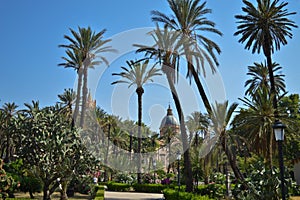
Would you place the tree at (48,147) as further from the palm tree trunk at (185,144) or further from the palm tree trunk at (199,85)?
the palm tree trunk at (199,85)

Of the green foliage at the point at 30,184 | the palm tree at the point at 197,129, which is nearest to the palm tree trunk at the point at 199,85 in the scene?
the palm tree at the point at 197,129

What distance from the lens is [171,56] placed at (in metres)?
24.0

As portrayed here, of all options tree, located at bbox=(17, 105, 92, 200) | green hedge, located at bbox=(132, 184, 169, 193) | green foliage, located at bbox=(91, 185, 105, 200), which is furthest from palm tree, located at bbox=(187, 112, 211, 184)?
tree, located at bbox=(17, 105, 92, 200)

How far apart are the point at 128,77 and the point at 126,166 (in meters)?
15.0

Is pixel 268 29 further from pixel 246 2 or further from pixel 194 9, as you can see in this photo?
pixel 194 9

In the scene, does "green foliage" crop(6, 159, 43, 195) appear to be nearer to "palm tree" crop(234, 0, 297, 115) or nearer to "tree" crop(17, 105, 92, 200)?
"tree" crop(17, 105, 92, 200)

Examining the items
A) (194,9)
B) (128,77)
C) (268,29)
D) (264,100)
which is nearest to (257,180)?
(264,100)

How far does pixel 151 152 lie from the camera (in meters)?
65.6

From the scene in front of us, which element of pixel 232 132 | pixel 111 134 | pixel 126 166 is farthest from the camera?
pixel 111 134

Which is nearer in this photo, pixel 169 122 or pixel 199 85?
pixel 199 85

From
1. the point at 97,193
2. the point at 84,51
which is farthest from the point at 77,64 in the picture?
the point at 97,193

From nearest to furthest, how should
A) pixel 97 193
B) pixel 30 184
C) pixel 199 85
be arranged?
pixel 97 193
pixel 30 184
pixel 199 85

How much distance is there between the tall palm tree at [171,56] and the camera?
938 inches

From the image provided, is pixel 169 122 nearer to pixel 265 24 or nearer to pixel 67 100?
pixel 67 100
